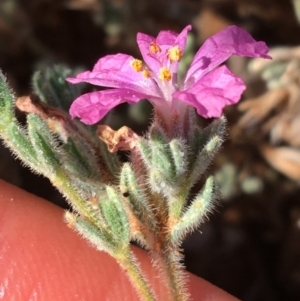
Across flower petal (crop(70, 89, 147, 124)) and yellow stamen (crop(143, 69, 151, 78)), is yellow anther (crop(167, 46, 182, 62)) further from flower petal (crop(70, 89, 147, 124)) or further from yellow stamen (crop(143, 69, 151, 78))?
flower petal (crop(70, 89, 147, 124))

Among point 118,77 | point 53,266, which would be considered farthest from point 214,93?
point 53,266

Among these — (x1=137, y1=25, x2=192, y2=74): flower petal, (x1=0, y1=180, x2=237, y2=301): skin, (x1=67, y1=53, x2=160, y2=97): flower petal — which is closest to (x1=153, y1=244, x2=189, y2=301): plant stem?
(x1=0, y1=180, x2=237, y2=301): skin

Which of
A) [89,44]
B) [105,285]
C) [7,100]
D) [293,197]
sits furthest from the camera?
[89,44]

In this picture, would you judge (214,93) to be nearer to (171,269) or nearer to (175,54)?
(175,54)

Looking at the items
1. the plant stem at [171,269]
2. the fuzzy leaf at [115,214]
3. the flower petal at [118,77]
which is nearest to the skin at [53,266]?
the plant stem at [171,269]

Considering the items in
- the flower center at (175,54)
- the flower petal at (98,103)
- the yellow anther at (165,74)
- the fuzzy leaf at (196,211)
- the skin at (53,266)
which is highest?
the flower petal at (98,103)

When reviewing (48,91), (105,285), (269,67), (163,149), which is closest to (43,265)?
(105,285)

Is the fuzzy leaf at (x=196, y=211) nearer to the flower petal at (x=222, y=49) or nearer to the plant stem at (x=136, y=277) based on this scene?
the plant stem at (x=136, y=277)

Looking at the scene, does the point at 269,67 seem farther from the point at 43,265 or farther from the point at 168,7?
the point at 43,265
